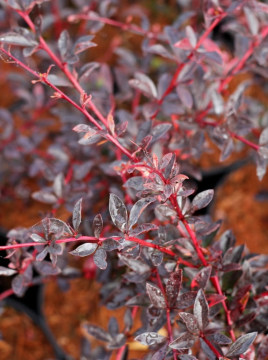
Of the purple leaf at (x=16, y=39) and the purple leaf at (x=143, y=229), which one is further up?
the purple leaf at (x=16, y=39)

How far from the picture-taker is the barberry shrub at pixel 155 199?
2.52 ft

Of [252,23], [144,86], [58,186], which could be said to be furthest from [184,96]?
[58,186]

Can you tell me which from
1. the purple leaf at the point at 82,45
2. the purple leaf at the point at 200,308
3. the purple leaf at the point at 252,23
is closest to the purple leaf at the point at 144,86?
the purple leaf at the point at 82,45

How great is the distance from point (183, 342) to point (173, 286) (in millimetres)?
94

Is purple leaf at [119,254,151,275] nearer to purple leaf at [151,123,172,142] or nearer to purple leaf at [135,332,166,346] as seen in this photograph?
purple leaf at [135,332,166,346]

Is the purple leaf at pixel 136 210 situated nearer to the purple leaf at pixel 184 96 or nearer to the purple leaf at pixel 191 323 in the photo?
the purple leaf at pixel 191 323

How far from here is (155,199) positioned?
0.76m

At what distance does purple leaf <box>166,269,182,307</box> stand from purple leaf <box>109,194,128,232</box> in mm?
125

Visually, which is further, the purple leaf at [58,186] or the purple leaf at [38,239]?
the purple leaf at [58,186]

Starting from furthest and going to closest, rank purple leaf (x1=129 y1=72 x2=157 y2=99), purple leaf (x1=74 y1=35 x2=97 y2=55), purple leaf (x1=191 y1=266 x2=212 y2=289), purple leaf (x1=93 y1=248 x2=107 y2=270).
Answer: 1. purple leaf (x1=129 y1=72 x2=157 y2=99)
2. purple leaf (x1=74 y1=35 x2=97 y2=55)
3. purple leaf (x1=191 y1=266 x2=212 y2=289)
4. purple leaf (x1=93 y1=248 x2=107 y2=270)

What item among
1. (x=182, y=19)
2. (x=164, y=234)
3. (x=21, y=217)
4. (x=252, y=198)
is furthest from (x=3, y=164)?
(x=252, y=198)

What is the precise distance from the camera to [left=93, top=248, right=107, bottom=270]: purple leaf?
734 mm

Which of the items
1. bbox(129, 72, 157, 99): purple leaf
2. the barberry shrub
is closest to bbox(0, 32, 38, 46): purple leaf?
the barberry shrub

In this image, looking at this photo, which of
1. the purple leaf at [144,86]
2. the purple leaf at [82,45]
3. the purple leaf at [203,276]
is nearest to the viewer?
the purple leaf at [203,276]
